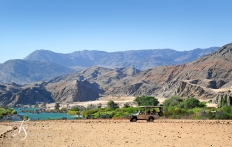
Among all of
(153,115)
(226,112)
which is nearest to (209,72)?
(226,112)

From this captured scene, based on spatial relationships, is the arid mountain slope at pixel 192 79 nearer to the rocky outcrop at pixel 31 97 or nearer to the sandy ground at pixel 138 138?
the rocky outcrop at pixel 31 97

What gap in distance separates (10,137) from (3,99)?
114 metres

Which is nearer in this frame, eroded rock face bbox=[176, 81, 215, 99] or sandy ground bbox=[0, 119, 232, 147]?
sandy ground bbox=[0, 119, 232, 147]

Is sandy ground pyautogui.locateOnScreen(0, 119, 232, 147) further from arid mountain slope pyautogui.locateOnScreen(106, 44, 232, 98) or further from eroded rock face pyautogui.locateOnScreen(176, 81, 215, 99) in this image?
arid mountain slope pyautogui.locateOnScreen(106, 44, 232, 98)

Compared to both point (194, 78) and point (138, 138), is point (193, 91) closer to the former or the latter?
point (194, 78)

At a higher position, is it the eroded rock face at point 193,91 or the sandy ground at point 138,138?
the sandy ground at point 138,138

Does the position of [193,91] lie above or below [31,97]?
above

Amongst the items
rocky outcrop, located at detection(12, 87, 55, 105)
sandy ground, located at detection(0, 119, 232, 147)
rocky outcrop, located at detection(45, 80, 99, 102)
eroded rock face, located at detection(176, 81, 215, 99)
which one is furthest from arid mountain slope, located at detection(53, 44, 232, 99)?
sandy ground, located at detection(0, 119, 232, 147)

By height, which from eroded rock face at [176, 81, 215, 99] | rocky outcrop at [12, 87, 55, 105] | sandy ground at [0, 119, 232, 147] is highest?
sandy ground at [0, 119, 232, 147]

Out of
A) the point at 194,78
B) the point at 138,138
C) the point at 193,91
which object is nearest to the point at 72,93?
the point at 194,78

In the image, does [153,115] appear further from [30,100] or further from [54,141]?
[30,100]

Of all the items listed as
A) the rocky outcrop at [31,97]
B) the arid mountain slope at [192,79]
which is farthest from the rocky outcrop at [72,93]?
the arid mountain slope at [192,79]

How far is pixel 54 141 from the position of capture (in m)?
21.0

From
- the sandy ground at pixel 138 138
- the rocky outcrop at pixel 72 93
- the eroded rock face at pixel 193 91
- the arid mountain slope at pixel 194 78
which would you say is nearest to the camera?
the sandy ground at pixel 138 138
